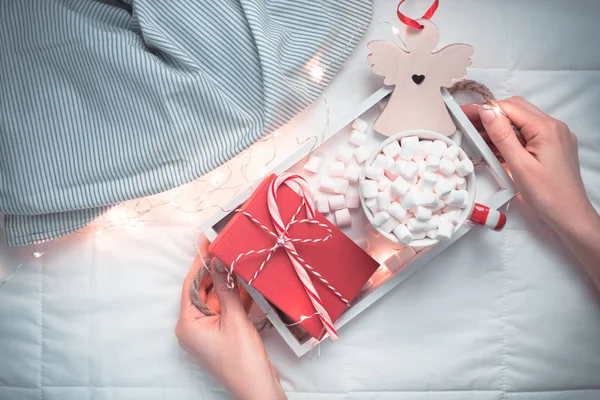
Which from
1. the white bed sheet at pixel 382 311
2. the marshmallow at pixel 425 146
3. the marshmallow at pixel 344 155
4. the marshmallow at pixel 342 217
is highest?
the marshmallow at pixel 425 146

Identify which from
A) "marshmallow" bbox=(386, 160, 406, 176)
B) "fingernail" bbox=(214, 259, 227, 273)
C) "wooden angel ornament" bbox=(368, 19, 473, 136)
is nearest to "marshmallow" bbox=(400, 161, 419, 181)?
"marshmallow" bbox=(386, 160, 406, 176)

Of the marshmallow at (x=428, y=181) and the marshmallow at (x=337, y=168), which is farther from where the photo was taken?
the marshmallow at (x=337, y=168)

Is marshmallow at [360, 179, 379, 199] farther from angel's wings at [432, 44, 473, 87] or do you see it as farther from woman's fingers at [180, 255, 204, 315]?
woman's fingers at [180, 255, 204, 315]

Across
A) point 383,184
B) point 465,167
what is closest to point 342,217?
point 383,184

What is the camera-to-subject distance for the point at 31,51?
97 centimetres

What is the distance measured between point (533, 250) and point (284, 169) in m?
0.53

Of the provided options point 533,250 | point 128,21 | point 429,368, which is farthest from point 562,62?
point 128,21

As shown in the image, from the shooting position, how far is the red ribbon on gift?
2.91 ft

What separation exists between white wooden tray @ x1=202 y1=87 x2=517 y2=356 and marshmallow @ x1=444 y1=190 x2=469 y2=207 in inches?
3.6

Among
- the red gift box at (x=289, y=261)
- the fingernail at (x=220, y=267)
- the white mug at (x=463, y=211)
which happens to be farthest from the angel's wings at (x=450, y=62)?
the fingernail at (x=220, y=267)

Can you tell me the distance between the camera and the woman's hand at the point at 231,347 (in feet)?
3.04

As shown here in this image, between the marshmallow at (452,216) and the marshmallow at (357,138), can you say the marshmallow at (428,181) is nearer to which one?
the marshmallow at (452,216)

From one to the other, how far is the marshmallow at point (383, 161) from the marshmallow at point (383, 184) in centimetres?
2

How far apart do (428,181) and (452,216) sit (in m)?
0.08
